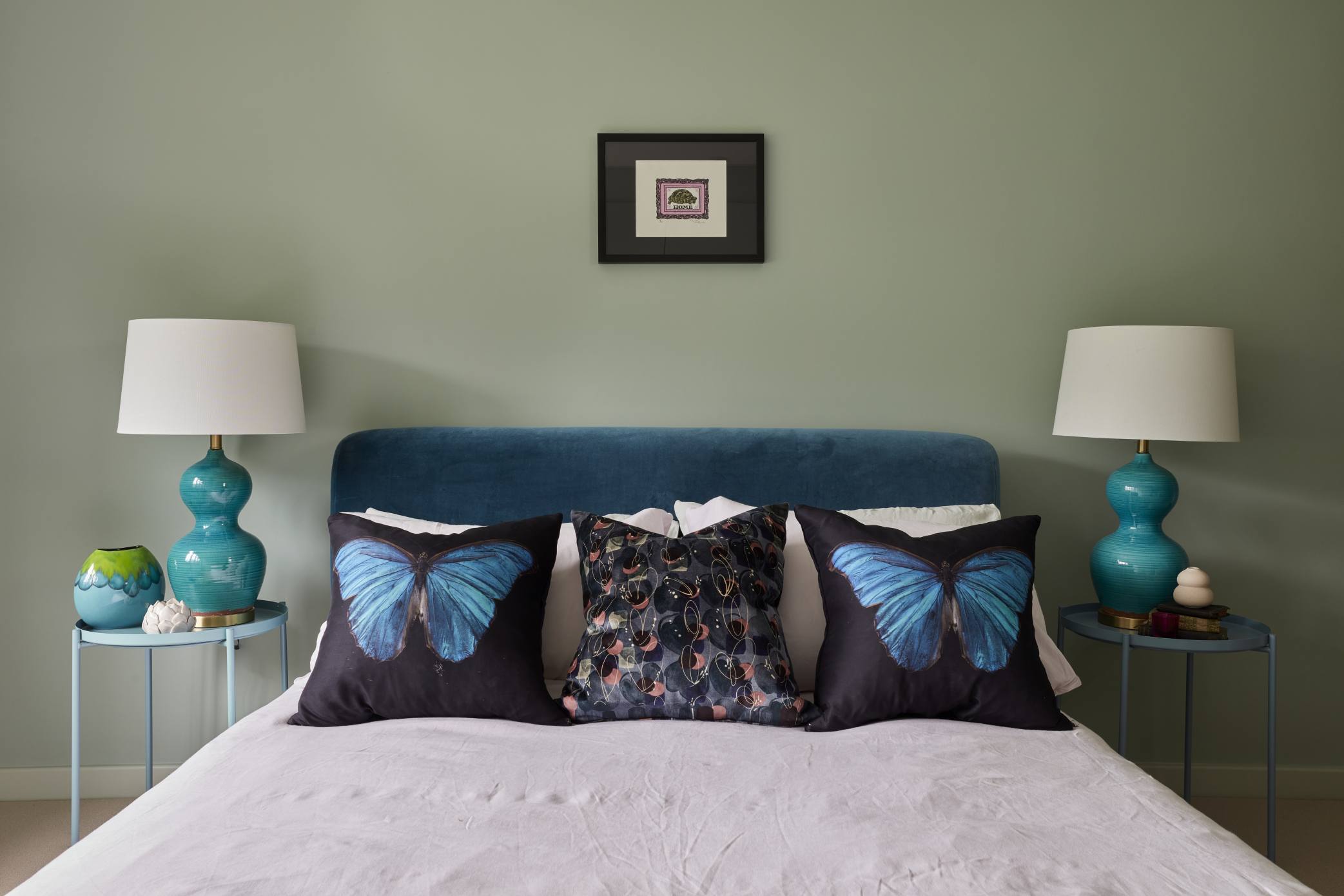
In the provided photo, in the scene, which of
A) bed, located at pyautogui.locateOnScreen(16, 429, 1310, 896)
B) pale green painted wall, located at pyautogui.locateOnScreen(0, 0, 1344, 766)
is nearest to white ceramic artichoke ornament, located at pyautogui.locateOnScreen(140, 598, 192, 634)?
pale green painted wall, located at pyautogui.locateOnScreen(0, 0, 1344, 766)

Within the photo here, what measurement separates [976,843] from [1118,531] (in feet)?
5.11

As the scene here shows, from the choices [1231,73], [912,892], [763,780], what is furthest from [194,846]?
[1231,73]

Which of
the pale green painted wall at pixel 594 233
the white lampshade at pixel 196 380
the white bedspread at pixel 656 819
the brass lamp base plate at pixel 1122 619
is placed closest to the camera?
the white bedspread at pixel 656 819

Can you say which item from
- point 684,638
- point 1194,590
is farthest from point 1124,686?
point 684,638

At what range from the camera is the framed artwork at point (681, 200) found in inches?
105

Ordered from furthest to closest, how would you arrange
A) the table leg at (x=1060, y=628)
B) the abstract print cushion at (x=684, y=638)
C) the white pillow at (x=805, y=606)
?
the table leg at (x=1060, y=628) → the white pillow at (x=805, y=606) → the abstract print cushion at (x=684, y=638)

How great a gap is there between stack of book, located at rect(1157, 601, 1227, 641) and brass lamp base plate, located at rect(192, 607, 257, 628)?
241 centimetres

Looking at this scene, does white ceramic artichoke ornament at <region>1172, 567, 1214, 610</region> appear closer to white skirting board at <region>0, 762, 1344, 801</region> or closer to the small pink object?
the small pink object

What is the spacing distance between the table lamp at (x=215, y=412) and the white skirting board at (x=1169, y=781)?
78 cm

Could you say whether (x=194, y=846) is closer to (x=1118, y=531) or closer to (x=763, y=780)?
(x=763, y=780)

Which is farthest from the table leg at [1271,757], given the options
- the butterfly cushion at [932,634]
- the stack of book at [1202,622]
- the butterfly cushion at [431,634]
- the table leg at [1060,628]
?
the butterfly cushion at [431,634]

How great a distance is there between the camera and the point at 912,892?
1.12 metres

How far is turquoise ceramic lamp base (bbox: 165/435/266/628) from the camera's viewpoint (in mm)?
2381

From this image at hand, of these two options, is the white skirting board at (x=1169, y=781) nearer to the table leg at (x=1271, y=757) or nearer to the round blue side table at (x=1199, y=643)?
the round blue side table at (x=1199, y=643)
